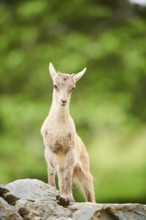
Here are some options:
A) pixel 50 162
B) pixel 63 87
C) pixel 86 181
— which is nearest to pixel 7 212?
pixel 50 162

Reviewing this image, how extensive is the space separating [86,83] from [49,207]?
17.5 m

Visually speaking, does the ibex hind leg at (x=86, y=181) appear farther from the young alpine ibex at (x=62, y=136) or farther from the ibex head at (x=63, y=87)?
the ibex head at (x=63, y=87)

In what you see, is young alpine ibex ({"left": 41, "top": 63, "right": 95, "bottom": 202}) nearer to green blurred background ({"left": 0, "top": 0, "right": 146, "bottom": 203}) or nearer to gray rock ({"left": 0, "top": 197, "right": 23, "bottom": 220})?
gray rock ({"left": 0, "top": 197, "right": 23, "bottom": 220})

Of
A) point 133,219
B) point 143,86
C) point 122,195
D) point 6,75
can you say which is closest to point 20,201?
point 133,219

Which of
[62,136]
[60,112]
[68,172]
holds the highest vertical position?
[60,112]

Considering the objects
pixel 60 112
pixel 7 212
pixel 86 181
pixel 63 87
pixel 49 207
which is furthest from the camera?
pixel 86 181

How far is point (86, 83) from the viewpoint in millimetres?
27938

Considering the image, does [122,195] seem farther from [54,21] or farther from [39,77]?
[54,21]

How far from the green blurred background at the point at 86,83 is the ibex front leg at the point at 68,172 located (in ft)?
44.3

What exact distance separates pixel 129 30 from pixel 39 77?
3793 millimetres

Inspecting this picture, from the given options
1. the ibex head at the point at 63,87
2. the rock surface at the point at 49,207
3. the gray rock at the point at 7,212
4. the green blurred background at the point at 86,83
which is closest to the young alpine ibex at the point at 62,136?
the ibex head at the point at 63,87

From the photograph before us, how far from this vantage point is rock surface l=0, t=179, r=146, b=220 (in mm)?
10445

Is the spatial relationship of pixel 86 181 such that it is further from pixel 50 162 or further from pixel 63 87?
pixel 63 87

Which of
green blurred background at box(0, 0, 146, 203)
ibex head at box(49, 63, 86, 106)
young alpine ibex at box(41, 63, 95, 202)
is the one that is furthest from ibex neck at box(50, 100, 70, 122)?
green blurred background at box(0, 0, 146, 203)
